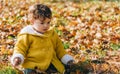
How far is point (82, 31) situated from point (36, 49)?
261 cm

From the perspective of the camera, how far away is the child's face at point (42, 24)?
4734 millimetres

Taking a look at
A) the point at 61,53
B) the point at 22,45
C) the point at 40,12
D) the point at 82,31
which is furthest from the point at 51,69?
the point at 82,31

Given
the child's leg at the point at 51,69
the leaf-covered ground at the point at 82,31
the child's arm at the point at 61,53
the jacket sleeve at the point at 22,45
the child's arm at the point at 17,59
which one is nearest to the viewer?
the child's arm at the point at 17,59

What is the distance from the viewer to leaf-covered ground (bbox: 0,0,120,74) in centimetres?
579

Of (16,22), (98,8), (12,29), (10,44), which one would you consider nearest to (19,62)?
(10,44)

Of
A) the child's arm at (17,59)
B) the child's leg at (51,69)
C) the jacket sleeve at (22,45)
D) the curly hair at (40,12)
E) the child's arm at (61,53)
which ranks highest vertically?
the curly hair at (40,12)

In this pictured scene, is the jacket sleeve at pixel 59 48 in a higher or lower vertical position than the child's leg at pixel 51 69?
higher

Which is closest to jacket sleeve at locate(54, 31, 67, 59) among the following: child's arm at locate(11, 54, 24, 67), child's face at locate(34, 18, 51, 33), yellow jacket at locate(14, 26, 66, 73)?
yellow jacket at locate(14, 26, 66, 73)

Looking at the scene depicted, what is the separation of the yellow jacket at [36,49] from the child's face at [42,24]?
0.09m

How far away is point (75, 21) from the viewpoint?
830 cm

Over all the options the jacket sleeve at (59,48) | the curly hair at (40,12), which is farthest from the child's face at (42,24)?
the jacket sleeve at (59,48)

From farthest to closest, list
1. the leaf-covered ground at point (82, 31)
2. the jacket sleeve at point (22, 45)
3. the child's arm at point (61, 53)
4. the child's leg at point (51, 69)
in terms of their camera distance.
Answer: the leaf-covered ground at point (82, 31)
the child's arm at point (61, 53)
the child's leg at point (51, 69)
the jacket sleeve at point (22, 45)

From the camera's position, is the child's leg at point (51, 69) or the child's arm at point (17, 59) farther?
the child's leg at point (51, 69)

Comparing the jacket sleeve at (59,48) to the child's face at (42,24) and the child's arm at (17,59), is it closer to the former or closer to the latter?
the child's face at (42,24)
